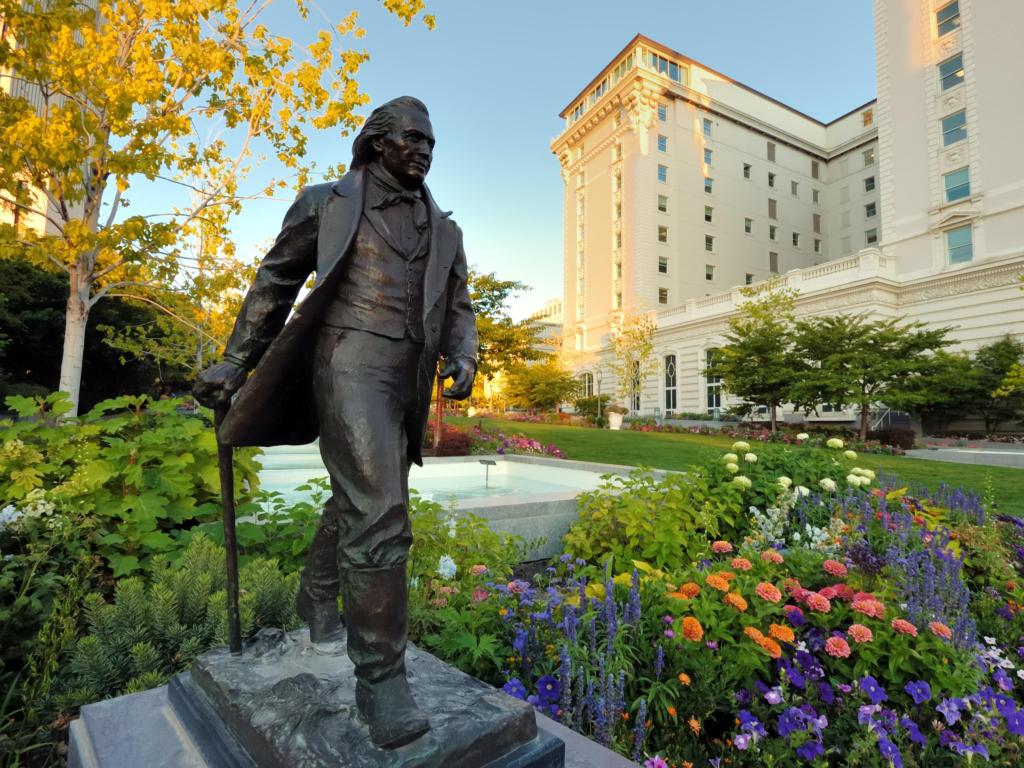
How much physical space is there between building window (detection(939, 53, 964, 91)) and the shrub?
18370 mm

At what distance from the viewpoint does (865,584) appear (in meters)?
3.16

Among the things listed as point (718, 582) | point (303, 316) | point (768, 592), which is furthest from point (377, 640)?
point (768, 592)

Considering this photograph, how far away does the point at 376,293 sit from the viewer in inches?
79.4

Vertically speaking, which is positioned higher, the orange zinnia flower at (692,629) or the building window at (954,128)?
the building window at (954,128)

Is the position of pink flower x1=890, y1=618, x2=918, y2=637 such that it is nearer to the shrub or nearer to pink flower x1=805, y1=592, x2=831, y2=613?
pink flower x1=805, y1=592, x2=831, y2=613

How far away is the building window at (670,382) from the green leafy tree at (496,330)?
22.6 meters

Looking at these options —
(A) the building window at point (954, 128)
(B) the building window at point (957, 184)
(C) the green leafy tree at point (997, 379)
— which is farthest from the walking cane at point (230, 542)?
(A) the building window at point (954, 128)

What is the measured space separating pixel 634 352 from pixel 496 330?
22.9 metres

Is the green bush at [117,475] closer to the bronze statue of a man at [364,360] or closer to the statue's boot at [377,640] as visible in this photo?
the bronze statue of a man at [364,360]

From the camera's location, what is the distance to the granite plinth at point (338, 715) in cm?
161

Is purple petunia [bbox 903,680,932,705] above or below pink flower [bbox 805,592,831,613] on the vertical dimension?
below

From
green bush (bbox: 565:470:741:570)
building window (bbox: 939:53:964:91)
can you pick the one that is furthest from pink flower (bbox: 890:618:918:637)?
building window (bbox: 939:53:964:91)

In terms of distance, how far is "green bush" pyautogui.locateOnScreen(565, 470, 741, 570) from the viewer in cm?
452

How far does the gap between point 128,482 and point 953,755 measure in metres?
4.76
